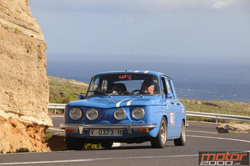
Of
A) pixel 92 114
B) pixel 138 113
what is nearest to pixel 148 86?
pixel 138 113

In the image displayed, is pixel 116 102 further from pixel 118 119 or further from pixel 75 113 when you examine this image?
pixel 75 113

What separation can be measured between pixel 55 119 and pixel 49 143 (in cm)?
992

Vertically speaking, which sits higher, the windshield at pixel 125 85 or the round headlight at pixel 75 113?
the windshield at pixel 125 85

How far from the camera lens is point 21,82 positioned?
57.0ft

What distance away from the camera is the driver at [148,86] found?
1362 cm

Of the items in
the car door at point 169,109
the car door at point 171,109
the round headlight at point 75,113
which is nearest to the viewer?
the round headlight at point 75,113

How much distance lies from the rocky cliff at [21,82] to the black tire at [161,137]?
175 inches

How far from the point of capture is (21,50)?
60.4 ft

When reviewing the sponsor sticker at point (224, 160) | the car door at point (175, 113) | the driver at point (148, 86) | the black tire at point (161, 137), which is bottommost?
the sponsor sticker at point (224, 160)

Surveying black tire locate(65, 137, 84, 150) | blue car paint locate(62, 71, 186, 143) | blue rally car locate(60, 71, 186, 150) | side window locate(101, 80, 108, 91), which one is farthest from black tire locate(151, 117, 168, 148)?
side window locate(101, 80, 108, 91)

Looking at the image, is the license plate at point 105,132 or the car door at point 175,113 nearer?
the license plate at point 105,132

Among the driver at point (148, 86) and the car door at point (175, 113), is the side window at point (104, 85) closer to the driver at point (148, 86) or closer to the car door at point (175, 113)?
the driver at point (148, 86)

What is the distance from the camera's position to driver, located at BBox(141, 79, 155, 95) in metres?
13.6

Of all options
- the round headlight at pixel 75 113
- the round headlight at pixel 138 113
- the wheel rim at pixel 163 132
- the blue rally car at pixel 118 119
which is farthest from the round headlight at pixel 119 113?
the wheel rim at pixel 163 132
